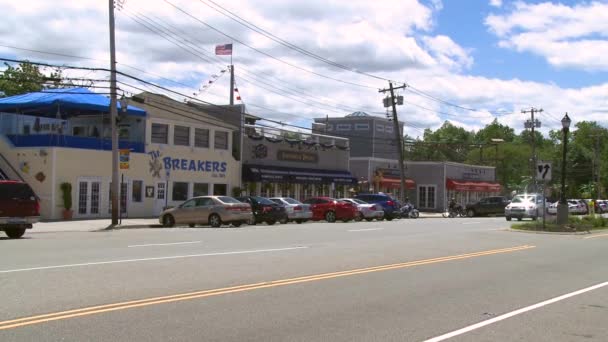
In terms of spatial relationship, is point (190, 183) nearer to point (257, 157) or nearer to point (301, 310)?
point (257, 157)

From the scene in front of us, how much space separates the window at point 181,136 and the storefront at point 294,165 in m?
5.06

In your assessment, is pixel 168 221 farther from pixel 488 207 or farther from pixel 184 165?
Result: pixel 488 207

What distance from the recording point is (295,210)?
34219 millimetres

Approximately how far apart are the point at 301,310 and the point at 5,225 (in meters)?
14.5

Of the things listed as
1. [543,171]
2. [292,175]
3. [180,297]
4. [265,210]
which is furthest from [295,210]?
[180,297]

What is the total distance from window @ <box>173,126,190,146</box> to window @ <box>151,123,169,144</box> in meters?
0.66

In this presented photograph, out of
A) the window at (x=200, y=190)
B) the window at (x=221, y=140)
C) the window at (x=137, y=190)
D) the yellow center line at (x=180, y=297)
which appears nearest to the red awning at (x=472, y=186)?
the window at (x=221, y=140)

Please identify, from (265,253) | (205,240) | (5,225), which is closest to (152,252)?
(265,253)

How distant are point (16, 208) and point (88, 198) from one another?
13.4 metres

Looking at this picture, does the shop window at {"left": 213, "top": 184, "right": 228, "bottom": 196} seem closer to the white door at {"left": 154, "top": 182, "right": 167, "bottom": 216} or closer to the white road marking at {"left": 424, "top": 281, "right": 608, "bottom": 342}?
the white door at {"left": 154, "top": 182, "right": 167, "bottom": 216}

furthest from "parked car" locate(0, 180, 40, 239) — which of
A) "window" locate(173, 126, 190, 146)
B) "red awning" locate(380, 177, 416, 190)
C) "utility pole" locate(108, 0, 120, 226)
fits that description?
"red awning" locate(380, 177, 416, 190)

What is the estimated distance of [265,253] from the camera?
15945 mm

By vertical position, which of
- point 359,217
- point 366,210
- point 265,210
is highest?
point 265,210

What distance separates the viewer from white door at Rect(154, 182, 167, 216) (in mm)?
37188
